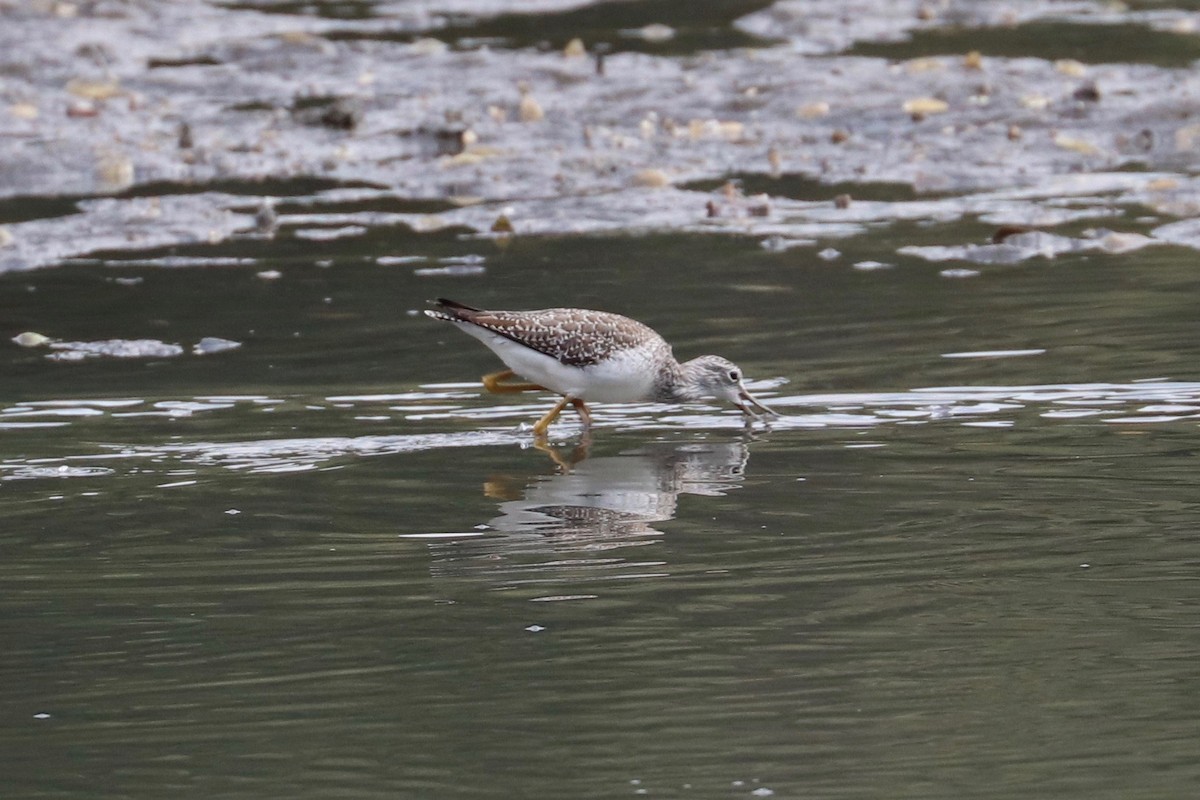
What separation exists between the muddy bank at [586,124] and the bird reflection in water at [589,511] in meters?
5.09

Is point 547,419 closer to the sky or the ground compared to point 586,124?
closer to the ground

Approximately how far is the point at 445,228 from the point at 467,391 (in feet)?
15.7

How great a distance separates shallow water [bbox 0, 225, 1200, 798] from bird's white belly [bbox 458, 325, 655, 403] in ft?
0.91

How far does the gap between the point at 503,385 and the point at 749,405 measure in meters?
1.37

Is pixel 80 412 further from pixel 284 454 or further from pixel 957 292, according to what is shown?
pixel 957 292

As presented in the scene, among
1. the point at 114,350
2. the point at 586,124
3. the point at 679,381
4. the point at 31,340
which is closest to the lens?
the point at 679,381

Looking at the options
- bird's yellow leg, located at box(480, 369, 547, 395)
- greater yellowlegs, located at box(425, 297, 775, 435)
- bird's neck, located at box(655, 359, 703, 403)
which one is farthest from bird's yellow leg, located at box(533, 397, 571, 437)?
bird's neck, located at box(655, 359, 703, 403)

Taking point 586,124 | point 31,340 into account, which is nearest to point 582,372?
point 31,340

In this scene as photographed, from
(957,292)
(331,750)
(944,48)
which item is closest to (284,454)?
(331,750)

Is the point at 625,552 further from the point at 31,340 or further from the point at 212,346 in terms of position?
the point at 31,340

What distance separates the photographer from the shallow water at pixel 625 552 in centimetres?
549

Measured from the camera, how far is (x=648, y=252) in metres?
14.3

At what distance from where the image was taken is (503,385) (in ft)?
35.2

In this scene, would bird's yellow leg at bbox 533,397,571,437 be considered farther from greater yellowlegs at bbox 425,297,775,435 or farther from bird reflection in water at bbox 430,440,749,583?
bird reflection in water at bbox 430,440,749,583
